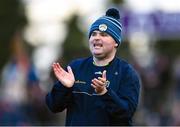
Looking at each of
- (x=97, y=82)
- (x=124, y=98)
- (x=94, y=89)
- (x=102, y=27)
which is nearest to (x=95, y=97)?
(x=94, y=89)

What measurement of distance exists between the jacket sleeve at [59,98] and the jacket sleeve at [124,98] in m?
0.43

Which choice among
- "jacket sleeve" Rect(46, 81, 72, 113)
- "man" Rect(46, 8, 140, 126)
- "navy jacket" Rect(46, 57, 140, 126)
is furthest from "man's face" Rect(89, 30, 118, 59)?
"jacket sleeve" Rect(46, 81, 72, 113)

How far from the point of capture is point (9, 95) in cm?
2106

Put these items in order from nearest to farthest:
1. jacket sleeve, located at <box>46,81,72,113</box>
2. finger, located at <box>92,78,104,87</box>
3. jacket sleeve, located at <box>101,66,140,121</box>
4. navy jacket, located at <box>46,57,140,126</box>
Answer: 1. finger, located at <box>92,78,104,87</box>
2. jacket sleeve, located at <box>101,66,140,121</box>
3. navy jacket, located at <box>46,57,140,126</box>
4. jacket sleeve, located at <box>46,81,72,113</box>

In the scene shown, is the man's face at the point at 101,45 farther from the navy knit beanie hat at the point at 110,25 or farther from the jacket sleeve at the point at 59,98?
the jacket sleeve at the point at 59,98

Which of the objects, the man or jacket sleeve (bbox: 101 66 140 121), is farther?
the man

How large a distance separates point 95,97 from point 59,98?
14.5 inches

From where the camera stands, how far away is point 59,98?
941 centimetres

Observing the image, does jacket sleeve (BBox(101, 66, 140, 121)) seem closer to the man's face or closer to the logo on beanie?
the man's face

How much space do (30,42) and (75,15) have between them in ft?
29.2

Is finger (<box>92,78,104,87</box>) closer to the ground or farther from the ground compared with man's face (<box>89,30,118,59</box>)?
closer to the ground

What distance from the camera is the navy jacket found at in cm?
927

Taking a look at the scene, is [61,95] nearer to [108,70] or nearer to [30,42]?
[108,70]

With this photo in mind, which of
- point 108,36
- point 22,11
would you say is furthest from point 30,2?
point 108,36
